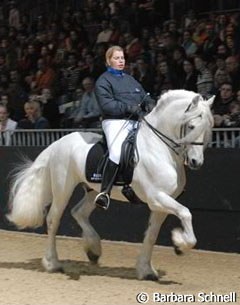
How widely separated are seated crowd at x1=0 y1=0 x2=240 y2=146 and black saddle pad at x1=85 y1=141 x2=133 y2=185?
1.40 m

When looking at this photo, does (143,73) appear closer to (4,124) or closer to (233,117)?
(4,124)

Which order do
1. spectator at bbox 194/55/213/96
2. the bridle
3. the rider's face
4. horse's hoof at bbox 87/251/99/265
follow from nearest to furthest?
the bridle
the rider's face
horse's hoof at bbox 87/251/99/265
spectator at bbox 194/55/213/96

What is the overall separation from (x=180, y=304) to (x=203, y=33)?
6.79m

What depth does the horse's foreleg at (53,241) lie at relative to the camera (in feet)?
30.3

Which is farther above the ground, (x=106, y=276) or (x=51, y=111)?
(x=51, y=111)

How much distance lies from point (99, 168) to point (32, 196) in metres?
1.16

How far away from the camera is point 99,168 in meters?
8.75

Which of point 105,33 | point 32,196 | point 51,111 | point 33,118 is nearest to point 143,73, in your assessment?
point 51,111

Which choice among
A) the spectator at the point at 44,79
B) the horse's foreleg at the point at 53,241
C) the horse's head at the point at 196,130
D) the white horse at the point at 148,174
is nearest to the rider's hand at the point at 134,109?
the white horse at the point at 148,174

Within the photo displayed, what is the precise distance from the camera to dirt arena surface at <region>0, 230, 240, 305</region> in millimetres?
7734

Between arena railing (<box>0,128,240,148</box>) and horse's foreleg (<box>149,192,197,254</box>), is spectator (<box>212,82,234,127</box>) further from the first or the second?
horse's foreleg (<box>149,192,197,254</box>)

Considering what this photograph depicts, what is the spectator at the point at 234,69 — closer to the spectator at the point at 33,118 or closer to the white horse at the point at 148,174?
the white horse at the point at 148,174

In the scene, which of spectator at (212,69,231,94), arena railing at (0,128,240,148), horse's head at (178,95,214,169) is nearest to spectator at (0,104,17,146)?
arena railing at (0,128,240,148)

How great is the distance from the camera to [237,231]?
9.75m
